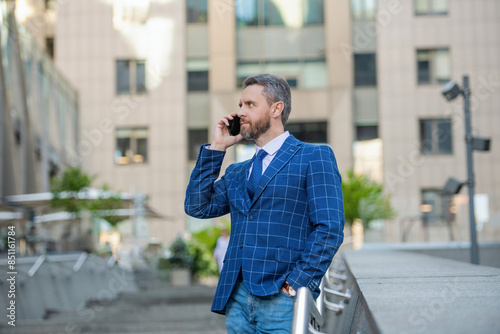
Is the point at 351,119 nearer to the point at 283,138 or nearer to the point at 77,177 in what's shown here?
the point at 77,177

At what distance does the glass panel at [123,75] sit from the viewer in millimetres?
35812

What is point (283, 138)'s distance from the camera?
136 inches

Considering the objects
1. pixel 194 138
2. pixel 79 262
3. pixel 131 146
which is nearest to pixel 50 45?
pixel 131 146

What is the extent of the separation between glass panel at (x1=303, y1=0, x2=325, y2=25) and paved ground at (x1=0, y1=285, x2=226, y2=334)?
2096cm

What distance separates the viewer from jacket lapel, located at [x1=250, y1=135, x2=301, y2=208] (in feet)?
10.7

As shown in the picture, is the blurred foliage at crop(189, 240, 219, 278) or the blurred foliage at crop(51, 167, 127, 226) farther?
the blurred foliage at crop(189, 240, 219, 278)

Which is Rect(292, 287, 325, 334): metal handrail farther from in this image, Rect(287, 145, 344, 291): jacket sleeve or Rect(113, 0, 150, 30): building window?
Rect(113, 0, 150, 30): building window

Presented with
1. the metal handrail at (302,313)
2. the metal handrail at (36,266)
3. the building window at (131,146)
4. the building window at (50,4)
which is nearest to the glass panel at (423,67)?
the building window at (131,146)

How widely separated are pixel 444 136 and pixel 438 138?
11.7 inches

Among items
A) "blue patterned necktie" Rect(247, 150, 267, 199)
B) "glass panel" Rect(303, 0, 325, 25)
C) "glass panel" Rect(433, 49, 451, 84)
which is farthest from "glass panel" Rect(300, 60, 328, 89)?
"blue patterned necktie" Rect(247, 150, 267, 199)

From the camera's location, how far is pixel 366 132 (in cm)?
3484

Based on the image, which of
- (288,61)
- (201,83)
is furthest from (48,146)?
(288,61)

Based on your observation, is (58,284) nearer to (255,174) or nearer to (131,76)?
(255,174)

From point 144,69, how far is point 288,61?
725 cm
